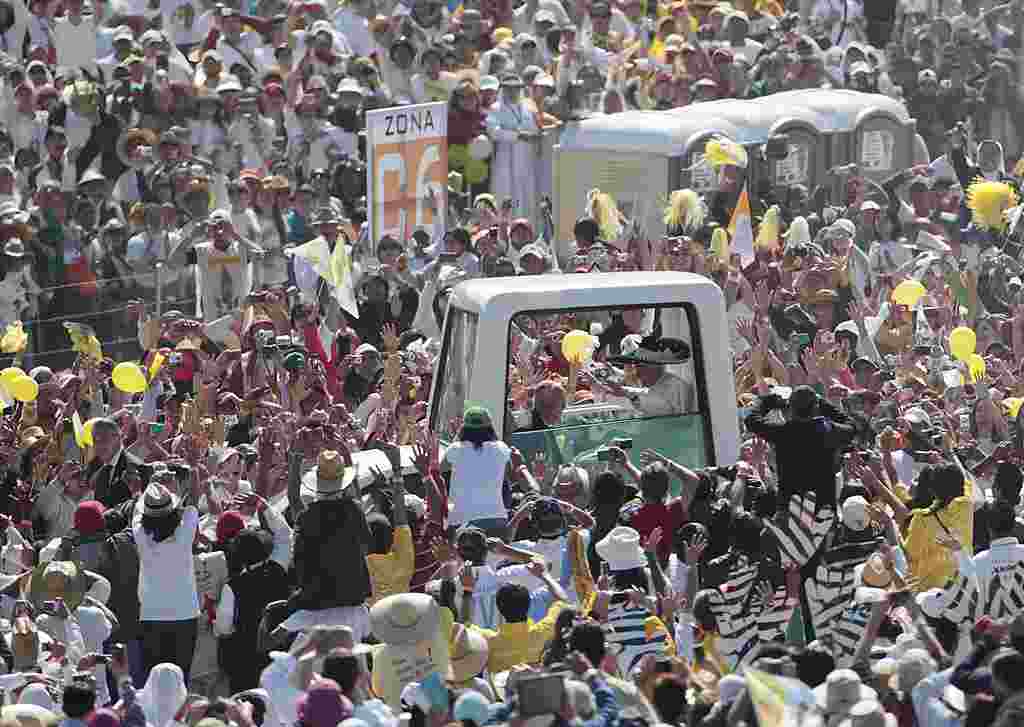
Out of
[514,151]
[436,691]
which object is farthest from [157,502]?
[514,151]

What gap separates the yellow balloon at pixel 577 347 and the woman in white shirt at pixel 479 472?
1.00 meters

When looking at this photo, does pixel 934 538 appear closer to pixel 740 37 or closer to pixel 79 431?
pixel 79 431

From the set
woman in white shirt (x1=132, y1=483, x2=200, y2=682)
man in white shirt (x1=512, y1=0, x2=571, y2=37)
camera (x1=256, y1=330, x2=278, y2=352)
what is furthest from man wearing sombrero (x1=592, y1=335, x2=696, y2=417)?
man in white shirt (x1=512, y1=0, x2=571, y2=37)

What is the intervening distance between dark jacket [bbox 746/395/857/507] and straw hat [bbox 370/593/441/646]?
83.1 inches

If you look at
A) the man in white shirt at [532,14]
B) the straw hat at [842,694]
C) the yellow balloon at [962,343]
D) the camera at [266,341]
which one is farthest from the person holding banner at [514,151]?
the straw hat at [842,694]

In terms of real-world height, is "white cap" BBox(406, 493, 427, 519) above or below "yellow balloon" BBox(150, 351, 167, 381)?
below

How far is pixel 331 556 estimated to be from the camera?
32.3 feet

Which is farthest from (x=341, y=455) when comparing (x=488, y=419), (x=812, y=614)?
(x=812, y=614)

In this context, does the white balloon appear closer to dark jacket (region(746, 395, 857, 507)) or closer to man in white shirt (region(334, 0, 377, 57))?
man in white shirt (region(334, 0, 377, 57))

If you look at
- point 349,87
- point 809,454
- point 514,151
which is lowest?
point 809,454

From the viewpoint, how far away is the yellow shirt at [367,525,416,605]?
10.3 meters

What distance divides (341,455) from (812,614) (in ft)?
7.08

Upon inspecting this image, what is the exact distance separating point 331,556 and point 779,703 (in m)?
3.10

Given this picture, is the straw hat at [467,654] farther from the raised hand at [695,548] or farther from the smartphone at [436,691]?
the raised hand at [695,548]
